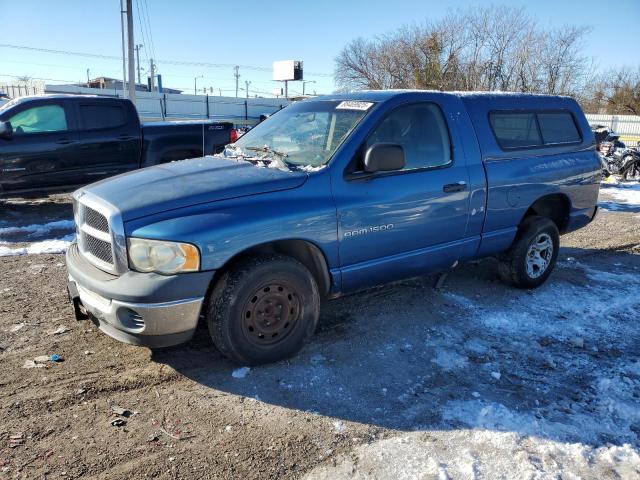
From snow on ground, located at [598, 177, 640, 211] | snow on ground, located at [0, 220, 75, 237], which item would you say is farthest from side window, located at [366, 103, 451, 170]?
snow on ground, located at [598, 177, 640, 211]

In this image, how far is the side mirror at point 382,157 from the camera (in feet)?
12.2

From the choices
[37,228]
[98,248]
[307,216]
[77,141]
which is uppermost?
[77,141]

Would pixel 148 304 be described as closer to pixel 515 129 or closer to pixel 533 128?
pixel 515 129

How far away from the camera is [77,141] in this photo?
853 centimetres

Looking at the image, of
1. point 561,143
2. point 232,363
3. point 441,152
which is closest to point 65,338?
point 232,363

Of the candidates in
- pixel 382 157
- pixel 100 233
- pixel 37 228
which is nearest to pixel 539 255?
pixel 382 157

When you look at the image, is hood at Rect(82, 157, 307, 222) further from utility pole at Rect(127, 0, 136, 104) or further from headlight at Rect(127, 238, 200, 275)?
utility pole at Rect(127, 0, 136, 104)

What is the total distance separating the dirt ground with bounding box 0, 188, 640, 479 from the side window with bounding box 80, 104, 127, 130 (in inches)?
177

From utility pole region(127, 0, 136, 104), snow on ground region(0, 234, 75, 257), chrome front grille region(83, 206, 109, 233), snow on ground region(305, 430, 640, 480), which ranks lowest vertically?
snow on ground region(305, 430, 640, 480)

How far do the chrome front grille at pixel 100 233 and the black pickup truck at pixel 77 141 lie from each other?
5185mm

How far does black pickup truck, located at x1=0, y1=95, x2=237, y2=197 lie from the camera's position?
8.15 meters

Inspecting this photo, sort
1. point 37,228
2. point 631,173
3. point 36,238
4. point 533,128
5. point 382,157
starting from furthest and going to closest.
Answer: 1. point 631,173
2. point 37,228
3. point 36,238
4. point 533,128
5. point 382,157

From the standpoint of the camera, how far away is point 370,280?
406 centimetres

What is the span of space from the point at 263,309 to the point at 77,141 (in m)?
6.53
